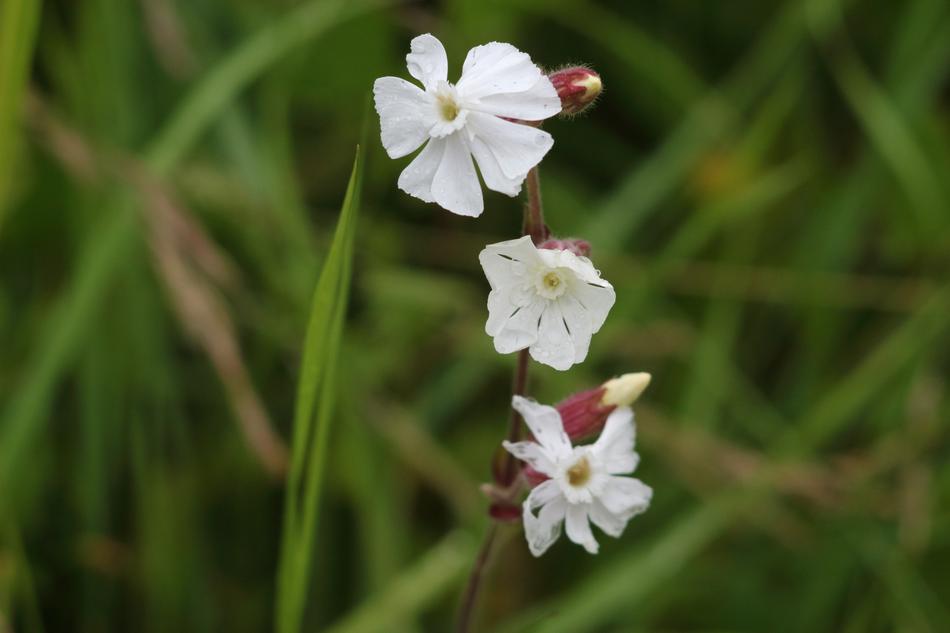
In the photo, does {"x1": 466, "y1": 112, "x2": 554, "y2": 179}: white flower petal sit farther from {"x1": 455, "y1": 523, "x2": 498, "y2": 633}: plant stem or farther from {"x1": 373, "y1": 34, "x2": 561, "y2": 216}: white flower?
{"x1": 455, "y1": 523, "x2": 498, "y2": 633}: plant stem

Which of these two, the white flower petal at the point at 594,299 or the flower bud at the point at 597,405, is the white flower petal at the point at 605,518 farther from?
the white flower petal at the point at 594,299

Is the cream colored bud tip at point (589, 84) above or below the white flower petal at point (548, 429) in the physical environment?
above

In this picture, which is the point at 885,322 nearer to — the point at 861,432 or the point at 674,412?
the point at 861,432

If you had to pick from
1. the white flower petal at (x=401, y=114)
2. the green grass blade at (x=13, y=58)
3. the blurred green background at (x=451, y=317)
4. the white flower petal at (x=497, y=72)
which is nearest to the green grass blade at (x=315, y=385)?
the white flower petal at (x=401, y=114)

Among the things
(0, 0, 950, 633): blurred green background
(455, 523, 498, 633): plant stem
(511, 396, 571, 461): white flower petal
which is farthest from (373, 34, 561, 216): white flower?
(0, 0, 950, 633): blurred green background

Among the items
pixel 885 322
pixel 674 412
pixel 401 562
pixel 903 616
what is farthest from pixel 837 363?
pixel 401 562
